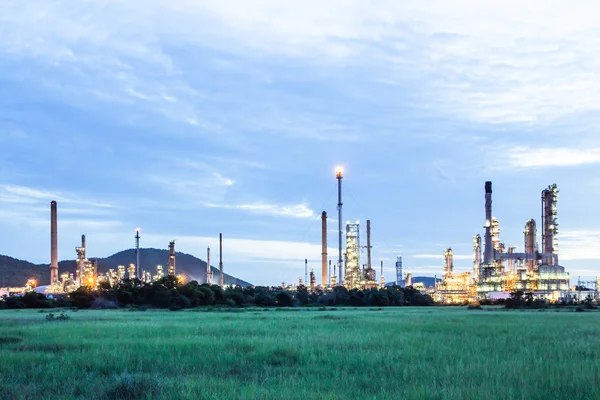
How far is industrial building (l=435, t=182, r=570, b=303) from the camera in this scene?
120 m

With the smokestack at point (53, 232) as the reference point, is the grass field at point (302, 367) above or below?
below

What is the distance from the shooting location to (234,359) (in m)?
15.7

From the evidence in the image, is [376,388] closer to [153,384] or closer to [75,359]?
[153,384]

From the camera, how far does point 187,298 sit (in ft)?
258

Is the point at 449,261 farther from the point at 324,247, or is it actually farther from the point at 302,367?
the point at 302,367

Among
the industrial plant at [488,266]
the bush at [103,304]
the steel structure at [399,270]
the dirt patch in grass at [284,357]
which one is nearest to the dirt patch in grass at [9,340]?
the dirt patch in grass at [284,357]

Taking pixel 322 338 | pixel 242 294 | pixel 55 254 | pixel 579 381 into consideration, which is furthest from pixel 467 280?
pixel 579 381

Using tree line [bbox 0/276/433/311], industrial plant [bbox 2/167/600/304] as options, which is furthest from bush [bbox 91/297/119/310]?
industrial plant [bbox 2/167/600/304]

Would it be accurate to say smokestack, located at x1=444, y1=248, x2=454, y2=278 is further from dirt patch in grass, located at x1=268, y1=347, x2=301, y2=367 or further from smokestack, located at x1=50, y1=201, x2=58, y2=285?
dirt patch in grass, located at x1=268, y1=347, x2=301, y2=367

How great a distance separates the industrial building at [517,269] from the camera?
11969 cm

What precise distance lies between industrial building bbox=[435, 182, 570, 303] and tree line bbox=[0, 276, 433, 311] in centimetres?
2865

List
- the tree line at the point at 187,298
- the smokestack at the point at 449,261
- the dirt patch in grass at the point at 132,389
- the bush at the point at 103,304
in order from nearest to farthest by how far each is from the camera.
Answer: the dirt patch in grass at the point at 132,389, the bush at the point at 103,304, the tree line at the point at 187,298, the smokestack at the point at 449,261

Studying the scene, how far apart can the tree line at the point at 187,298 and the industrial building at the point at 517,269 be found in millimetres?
28653

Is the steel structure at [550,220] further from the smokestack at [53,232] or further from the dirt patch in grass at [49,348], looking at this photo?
the dirt patch in grass at [49,348]
